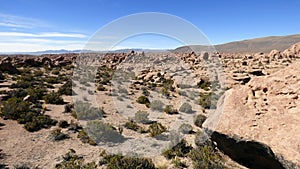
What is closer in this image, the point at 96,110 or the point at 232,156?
the point at 232,156

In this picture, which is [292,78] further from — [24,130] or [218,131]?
[24,130]

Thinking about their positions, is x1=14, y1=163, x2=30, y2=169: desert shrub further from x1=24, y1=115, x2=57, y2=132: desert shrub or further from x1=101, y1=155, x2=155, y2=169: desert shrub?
x1=24, y1=115, x2=57, y2=132: desert shrub

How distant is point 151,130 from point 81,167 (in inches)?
176

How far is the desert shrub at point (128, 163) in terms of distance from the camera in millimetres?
7629

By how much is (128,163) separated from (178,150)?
2.18 metres

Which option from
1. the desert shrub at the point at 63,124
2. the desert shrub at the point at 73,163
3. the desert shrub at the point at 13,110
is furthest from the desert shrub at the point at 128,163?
the desert shrub at the point at 13,110

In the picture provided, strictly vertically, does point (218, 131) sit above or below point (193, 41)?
below

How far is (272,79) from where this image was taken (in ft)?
24.5

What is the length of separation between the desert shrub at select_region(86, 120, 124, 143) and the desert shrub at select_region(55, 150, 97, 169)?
1.60 m

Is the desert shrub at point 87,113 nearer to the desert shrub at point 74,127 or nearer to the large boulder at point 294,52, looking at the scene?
the desert shrub at point 74,127

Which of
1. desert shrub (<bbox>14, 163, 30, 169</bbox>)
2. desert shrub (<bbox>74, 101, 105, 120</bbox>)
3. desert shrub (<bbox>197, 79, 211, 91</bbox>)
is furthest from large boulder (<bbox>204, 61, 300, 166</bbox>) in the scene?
desert shrub (<bbox>197, 79, 211, 91</bbox>)

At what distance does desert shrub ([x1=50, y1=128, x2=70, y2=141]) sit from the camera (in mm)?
10327

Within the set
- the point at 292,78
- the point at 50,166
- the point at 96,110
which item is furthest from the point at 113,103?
the point at 292,78

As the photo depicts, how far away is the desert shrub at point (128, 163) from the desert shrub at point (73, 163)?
1.87 feet
